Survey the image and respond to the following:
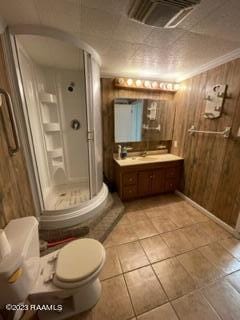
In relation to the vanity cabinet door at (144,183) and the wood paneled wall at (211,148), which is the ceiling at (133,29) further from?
the vanity cabinet door at (144,183)

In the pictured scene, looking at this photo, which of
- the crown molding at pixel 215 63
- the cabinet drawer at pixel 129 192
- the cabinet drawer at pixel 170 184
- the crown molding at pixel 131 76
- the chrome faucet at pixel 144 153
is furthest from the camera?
the chrome faucet at pixel 144 153

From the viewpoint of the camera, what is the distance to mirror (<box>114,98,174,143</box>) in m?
2.53

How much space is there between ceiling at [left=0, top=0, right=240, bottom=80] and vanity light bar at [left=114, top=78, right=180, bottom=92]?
1.26ft

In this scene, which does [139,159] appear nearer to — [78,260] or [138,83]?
[138,83]

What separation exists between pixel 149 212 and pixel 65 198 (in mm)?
1375

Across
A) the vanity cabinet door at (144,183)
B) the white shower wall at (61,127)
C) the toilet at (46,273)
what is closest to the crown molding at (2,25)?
the white shower wall at (61,127)

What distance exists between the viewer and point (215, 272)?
1.42 metres

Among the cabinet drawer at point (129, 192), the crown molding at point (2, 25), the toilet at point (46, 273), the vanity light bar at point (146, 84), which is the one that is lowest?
the cabinet drawer at point (129, 192)

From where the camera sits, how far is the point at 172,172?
266 cm

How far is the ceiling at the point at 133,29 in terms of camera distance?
102 centimetres

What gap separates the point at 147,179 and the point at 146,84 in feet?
5.37

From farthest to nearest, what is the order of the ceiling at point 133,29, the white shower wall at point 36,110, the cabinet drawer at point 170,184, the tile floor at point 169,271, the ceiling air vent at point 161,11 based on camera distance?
the cabinet drawer at point 170,184 < the white shower wall at point 36,110 < the tile floor at point 169,271 < the ceiling at point 133,29 < the ceiling air vent at point 161,11

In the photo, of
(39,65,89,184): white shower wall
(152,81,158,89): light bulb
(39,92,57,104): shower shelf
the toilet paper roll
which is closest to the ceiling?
(152,81,158,89): light bulb

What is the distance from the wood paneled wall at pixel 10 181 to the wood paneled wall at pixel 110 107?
1.36m
